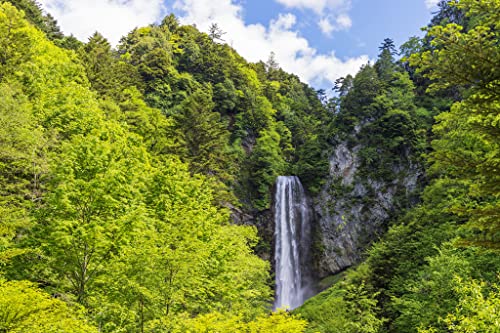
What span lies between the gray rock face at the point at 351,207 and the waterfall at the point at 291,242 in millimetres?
1710

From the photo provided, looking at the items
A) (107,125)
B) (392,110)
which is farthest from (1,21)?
(392,110)

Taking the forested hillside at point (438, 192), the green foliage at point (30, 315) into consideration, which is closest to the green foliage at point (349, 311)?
the forested hillside at point (438, 192)

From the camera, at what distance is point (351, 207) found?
37.2 meters

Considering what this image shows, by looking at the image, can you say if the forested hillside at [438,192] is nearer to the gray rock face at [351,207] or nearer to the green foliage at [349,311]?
the green foliage at [349,311]

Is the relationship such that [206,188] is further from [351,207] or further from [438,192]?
[351,207]

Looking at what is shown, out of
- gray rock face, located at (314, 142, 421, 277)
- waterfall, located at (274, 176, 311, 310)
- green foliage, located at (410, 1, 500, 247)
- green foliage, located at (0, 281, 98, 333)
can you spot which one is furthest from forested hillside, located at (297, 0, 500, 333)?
green foliage, located at (0, 281, 98, 333)

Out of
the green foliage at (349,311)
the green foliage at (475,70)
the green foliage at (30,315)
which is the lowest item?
the green foliage at (349,311)

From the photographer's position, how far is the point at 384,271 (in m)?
20.6

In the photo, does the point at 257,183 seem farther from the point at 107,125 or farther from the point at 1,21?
the point at 1,21

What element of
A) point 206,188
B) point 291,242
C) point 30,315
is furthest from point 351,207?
point 30,315

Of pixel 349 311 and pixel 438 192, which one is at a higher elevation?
pixel 438 192

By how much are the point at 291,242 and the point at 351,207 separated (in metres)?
7.60

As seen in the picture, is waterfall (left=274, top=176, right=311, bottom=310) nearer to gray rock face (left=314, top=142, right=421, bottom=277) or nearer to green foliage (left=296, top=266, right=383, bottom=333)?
gray rock face (left=314, top=142, right=421, bottom=277)

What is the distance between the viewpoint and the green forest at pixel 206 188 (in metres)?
7.75
